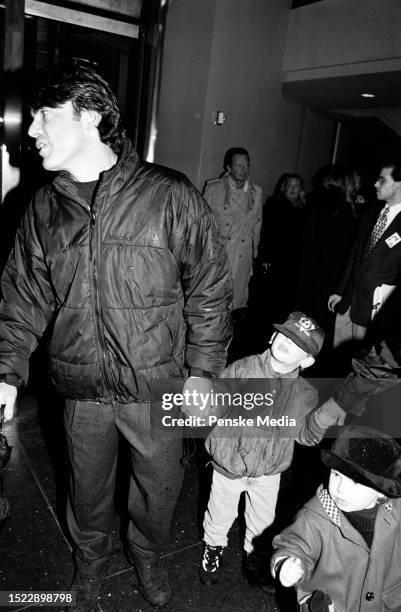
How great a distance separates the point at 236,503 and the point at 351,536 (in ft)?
2.51

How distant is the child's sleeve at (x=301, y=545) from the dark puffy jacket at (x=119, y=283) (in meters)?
0.66

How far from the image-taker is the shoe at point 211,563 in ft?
7.78

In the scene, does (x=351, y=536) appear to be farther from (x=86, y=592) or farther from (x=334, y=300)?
(x=334, y=300)

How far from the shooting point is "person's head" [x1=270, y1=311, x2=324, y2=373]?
2.08 meters

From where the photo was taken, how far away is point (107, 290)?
1.77m

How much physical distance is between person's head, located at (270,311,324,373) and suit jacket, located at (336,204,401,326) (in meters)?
1.65

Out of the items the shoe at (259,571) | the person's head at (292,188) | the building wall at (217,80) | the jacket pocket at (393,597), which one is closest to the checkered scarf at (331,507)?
the jacket pocket at (393,597)

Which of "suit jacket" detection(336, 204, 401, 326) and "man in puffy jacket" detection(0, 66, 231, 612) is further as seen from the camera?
"suit jacket" detection(336, 204, 401, 326)

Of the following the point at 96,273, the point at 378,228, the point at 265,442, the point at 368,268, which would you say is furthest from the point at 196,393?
the point at 378,228

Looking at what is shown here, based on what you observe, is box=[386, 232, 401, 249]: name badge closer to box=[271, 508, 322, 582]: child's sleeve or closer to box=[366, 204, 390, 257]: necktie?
box=[366, 204, 390, 257]: necktie

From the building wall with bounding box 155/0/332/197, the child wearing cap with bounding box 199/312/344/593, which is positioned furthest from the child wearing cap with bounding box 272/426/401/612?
the building wall with bounding box 155/0/332/197

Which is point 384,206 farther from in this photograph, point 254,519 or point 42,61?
point 42,61

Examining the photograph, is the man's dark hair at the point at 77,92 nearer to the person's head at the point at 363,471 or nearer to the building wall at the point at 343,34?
the person's head at the point at 363,471

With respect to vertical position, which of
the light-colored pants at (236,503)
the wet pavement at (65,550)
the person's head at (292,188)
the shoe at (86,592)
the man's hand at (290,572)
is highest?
the person's head at (292,188)
